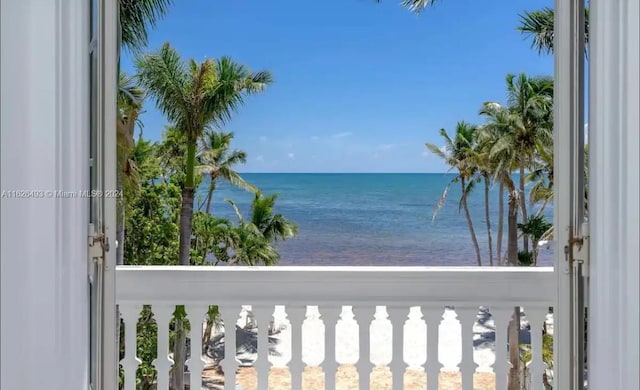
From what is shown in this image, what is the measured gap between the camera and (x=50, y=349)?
0.76 meters

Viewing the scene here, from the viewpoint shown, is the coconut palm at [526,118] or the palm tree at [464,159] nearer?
the coconut palm at [526,118]

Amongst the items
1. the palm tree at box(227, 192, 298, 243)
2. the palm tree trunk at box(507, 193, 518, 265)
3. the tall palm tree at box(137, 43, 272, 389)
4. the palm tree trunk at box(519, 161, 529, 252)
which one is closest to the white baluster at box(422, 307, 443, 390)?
the tall palm tree at box(137, 43, 272, 389)

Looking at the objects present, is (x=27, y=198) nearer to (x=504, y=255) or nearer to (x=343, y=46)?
(x=504, y=255)

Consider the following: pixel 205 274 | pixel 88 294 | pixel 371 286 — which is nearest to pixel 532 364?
pixel 371 286

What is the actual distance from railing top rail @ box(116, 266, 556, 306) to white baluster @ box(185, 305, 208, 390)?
0.03 meters

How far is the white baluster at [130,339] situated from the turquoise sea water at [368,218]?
669 inches

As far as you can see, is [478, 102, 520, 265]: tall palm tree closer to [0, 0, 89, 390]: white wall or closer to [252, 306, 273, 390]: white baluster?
[252, 306, 273, 390]: white baluster

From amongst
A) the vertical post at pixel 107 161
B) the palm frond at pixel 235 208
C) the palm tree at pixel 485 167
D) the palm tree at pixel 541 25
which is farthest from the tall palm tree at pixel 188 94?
the vertical post at pixel 107 161

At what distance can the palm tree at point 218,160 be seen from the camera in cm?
1498

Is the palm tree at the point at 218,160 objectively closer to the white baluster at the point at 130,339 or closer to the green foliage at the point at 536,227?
the green foliage at the point at 536,227

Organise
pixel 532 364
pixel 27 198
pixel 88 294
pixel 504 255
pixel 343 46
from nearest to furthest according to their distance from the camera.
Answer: pixel 27 198 → pixel 88 294 → pixel 532 364 → pixel 504 255 → pixel 343 46

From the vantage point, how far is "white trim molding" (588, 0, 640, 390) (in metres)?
0.74

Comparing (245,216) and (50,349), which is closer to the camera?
(50,349)

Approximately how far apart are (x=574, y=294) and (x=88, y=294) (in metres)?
0.93
